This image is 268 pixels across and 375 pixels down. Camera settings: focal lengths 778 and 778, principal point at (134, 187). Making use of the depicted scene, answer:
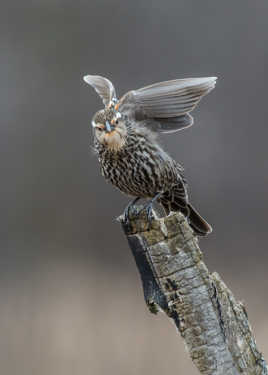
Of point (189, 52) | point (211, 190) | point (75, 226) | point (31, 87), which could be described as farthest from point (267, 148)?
point (31, 87)

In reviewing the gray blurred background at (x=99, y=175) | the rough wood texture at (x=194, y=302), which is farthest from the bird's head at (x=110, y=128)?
the gray blurred background at (x=99, y=175)

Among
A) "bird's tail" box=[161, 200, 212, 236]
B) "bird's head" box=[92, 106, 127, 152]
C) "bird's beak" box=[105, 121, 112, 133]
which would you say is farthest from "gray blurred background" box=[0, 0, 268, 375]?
"bird's beak" box=[105, 121, 112, 133]

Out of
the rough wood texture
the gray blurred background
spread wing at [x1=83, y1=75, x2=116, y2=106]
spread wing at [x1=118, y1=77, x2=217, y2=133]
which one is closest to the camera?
the rough wood texture

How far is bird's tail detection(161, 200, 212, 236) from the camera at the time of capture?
4.16 metres

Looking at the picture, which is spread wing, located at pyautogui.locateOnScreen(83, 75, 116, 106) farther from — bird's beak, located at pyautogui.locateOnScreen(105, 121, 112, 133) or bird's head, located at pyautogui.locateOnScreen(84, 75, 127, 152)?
bird's beak, located at pyautogui.locateOnScreen(105, 121, 112, 133)

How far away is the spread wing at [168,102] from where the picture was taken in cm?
362

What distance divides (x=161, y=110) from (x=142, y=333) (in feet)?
6.26

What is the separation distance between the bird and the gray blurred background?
1.44 metres

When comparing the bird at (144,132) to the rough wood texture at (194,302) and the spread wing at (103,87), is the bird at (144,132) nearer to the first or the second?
the spread wing at (103,87)

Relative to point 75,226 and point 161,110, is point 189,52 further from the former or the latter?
point 161,110

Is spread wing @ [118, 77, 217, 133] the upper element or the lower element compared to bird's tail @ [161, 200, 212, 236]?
upper

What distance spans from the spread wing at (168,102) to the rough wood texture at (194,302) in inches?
36.8

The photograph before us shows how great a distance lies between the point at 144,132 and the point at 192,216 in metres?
0.58

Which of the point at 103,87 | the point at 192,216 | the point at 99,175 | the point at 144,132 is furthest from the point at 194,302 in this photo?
the point at 99,175
